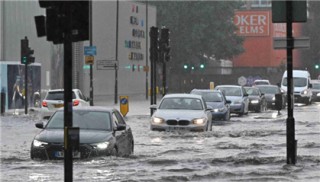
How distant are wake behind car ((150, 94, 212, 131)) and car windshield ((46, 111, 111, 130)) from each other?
7.93 metres

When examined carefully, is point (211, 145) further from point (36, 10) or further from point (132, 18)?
point (132, 18)

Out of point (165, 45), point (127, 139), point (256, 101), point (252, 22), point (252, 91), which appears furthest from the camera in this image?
point (252, 22)

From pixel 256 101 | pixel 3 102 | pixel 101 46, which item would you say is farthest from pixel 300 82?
pixel 3 102

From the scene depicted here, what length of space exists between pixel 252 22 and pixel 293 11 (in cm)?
9794

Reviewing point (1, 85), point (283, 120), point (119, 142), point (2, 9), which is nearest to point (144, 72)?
point (2, 9)

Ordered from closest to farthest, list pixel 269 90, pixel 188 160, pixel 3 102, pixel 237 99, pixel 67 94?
pixel 67 94
pixel 188 160
pixel 237 99
pixel 3 102
pixel 269 90

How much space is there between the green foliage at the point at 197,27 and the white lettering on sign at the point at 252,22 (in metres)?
12.2

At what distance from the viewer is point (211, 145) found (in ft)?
79.1

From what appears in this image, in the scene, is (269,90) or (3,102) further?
(269,90)

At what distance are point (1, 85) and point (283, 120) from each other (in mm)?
Answer: 15435

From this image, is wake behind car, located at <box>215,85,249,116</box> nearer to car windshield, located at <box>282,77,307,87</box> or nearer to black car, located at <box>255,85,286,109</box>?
black car, located at <box>255,85,286,109</box>

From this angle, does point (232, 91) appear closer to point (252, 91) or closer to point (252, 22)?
point (252, 91)

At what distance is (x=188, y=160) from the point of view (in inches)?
759

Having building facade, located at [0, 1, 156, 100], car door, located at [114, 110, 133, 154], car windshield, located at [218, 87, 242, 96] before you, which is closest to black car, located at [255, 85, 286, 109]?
car windshield, located at [218, 87, 242, 96]
